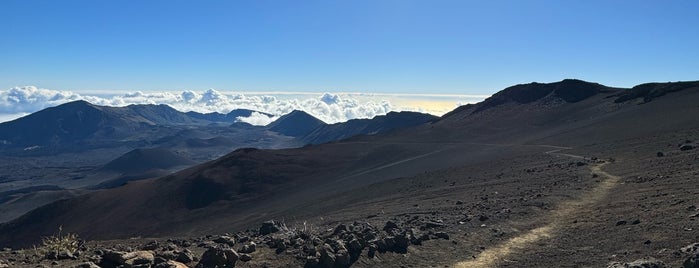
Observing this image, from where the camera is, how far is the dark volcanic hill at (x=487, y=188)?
48.8 ft

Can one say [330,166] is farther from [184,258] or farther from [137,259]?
[137,259]

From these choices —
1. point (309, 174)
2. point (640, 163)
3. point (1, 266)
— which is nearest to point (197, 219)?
point (309, 174)

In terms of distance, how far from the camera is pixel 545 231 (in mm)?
16609

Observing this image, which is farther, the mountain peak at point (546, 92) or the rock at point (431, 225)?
the mountain peak at point (546, 92)

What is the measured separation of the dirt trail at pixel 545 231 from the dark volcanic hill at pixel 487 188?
0.07m

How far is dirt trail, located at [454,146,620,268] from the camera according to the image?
536 inches

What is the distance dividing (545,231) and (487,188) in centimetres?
1177

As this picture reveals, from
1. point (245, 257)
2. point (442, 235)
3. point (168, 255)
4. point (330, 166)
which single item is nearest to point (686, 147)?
point (442, 235)

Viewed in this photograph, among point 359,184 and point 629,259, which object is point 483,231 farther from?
point 359,184

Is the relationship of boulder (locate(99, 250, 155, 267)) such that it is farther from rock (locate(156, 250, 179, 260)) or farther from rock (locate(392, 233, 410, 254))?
rock (locate(392, 233, 410, 254))

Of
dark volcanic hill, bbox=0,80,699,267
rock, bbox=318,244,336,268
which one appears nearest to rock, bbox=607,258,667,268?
dark volcanic hill, bbox=0,80,699,267

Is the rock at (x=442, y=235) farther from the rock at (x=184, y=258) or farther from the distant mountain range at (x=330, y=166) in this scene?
the distant mountain range at (x=330, y=166)

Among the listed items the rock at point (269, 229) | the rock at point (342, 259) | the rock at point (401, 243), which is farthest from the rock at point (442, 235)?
the rock at point (269, 229)

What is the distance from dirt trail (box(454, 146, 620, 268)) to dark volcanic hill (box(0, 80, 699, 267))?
0.07 metres
